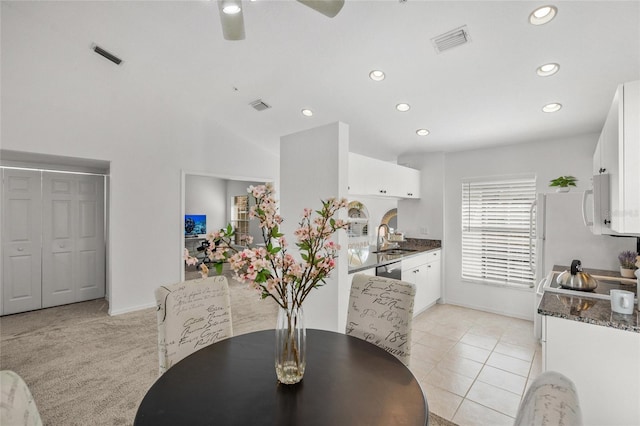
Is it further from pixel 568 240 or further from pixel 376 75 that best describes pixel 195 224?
pixel 568 240

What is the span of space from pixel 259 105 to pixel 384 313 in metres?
3.26

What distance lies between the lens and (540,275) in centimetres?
345

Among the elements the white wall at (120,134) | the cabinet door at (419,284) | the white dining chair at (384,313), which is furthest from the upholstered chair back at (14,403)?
the white wall at (120,134)

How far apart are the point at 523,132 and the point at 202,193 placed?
7217 millimetres

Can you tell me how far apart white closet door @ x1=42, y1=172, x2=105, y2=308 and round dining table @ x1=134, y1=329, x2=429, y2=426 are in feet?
14.5

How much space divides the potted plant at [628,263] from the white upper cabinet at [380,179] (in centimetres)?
238

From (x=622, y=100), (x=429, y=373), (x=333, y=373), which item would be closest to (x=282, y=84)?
(x=622, y=100)

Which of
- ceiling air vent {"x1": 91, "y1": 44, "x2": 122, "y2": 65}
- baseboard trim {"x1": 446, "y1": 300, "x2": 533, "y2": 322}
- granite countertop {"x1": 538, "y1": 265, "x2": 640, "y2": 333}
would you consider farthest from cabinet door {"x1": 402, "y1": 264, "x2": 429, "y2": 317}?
ceiling air vent {"x1": 91, "y1": 44, "x2": 122, "y2": 65}

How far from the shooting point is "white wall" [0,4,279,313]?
3.37 meters

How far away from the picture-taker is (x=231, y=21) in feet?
5.58

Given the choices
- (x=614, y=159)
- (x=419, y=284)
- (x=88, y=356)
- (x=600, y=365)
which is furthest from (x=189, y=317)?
(x=419, y=284)

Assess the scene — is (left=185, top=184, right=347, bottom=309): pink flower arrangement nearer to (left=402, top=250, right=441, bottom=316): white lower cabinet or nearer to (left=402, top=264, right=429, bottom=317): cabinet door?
(left=402, top=250, right=441, bottom=316): white lower cabinet

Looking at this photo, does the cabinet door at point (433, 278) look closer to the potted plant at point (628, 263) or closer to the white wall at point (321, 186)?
the white wall at point (321, 186)

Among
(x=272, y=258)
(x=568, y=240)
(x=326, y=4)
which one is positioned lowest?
(x=568, y=240)
